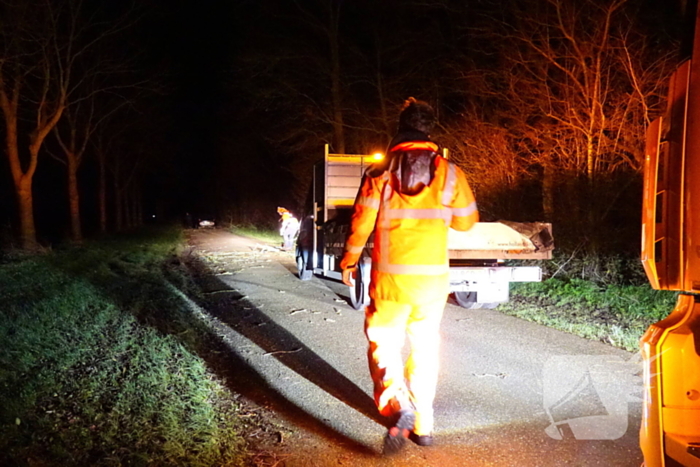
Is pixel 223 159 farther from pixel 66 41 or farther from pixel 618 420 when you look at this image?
pixel 618 420

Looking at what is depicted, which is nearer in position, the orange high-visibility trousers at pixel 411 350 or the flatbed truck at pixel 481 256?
the orange high-visibility trousers at pixel 411 350

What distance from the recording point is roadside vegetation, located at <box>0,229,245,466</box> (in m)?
3.42

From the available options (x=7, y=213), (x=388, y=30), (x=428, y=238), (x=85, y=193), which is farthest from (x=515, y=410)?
(x=85, y=193)

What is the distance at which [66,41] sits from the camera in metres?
15.5

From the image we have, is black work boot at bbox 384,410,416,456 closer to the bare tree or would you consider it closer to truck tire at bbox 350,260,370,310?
truck tire at bbox 350,260,370,310

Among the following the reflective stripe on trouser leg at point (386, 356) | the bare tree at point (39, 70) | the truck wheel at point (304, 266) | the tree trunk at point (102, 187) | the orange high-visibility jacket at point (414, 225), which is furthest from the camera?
the tree trunk at point (102, 187)

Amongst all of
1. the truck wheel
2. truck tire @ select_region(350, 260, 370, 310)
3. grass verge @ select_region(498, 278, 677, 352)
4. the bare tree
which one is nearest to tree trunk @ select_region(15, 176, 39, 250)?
the bare tree

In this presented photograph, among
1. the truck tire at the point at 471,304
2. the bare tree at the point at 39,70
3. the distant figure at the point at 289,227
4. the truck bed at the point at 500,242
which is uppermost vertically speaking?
the bare tree at the point at 39,70

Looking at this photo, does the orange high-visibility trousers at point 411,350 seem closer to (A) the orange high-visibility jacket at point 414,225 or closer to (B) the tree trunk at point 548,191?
(A) the orange high-visibility jacket at point 414,225

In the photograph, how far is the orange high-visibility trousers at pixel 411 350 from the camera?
133 inches

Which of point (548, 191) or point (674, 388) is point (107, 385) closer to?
point (674, 388)

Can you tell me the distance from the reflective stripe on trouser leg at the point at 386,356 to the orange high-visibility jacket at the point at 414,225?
15 centimetres

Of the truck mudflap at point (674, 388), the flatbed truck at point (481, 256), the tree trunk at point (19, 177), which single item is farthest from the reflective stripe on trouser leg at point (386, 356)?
the tree trunk at point (19, 177)

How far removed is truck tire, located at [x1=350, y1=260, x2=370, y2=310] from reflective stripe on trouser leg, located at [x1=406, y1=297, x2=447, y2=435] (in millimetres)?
3788
